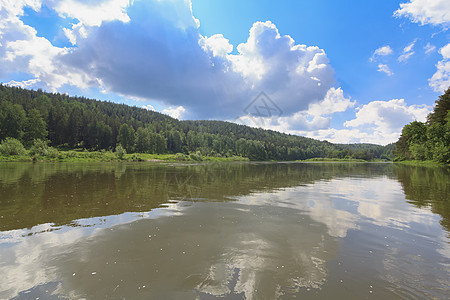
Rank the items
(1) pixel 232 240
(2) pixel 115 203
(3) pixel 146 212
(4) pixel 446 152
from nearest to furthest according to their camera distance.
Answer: (1) pixel 232 240, (3) pixel 146 212, (2) pixel 115 203, (4) pixel 446 152

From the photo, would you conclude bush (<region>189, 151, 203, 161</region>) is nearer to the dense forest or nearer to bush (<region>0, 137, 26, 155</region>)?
bush (<region>0, 137, 26, 155</region>)

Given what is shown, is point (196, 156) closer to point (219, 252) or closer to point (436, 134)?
point (436, 134)

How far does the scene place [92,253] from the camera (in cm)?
766

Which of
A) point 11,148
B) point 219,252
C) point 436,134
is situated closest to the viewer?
point 219,252

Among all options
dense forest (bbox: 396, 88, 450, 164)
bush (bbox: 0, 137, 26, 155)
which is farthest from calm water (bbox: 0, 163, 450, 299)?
bush (bbox: 0, 137, 26, 155)

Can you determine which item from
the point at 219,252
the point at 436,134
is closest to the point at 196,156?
the point at 436,134

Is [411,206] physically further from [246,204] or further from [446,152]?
[446,152]

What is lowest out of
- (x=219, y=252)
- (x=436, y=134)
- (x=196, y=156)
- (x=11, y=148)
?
(x=219, y=252)

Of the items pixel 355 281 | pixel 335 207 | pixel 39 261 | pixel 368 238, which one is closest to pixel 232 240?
pixel 355 281

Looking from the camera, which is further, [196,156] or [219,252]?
[196,156]

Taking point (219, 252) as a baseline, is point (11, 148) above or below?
above

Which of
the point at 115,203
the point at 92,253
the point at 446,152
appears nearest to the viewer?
the point at 92,253

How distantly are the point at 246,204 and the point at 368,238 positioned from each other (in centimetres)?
812

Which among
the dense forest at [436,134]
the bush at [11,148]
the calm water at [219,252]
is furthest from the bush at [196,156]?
the calm water at [219,252]
